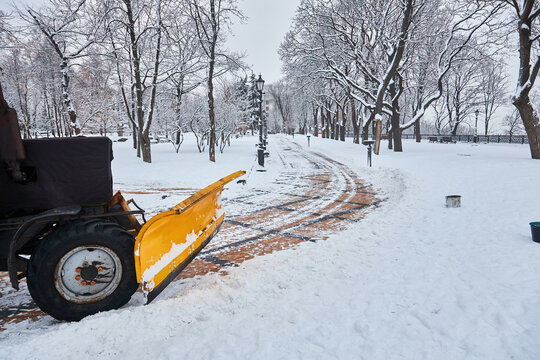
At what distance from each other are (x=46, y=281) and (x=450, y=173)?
1261 centimetres

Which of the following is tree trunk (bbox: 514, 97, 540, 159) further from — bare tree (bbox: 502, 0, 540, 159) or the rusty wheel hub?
the rusty wheel hub

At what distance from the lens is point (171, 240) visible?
9.61ft

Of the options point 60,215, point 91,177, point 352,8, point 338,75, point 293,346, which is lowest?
point 293,346

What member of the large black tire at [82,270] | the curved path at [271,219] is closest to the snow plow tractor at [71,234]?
the large black tire at [82,270]

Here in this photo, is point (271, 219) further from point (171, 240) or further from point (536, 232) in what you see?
point (536, 232)

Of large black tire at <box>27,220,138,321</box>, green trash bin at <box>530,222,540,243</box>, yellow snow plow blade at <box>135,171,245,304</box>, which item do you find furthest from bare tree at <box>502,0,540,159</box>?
large black tire at <box>27,220,138,321</box>

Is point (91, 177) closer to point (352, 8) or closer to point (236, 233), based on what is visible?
point (236, 233)

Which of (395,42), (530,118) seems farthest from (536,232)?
(395,42)

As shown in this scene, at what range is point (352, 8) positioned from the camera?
18.1 metres

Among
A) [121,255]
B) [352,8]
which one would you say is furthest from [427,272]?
[352,8]

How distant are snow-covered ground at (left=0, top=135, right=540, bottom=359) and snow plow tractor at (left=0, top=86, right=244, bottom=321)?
0.27 m

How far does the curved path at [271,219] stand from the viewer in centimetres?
379

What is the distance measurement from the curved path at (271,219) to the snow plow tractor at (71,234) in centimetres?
72

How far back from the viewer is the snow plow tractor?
8.32ft
